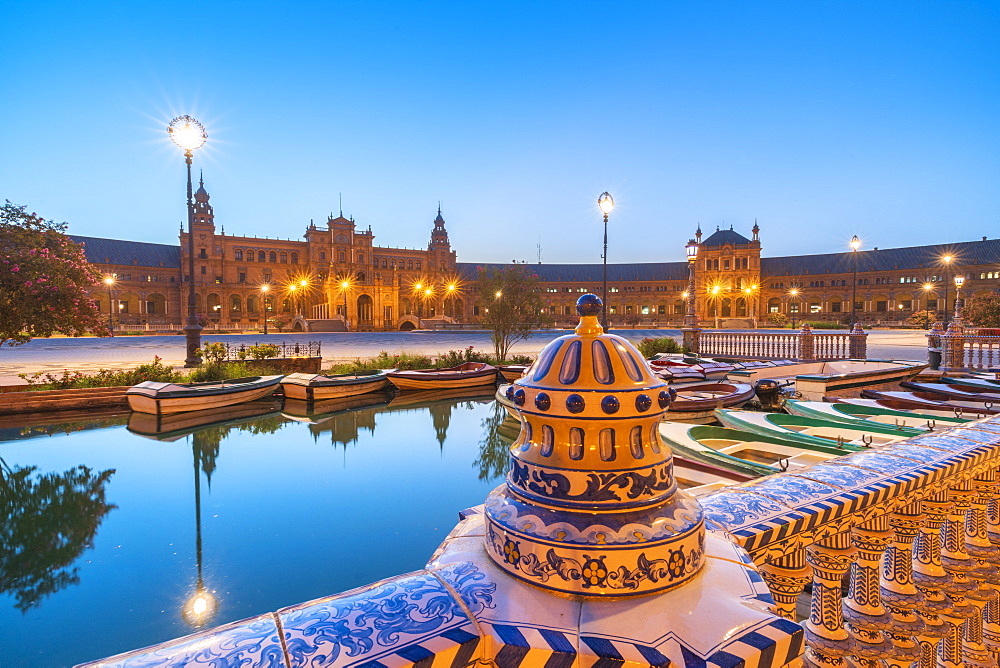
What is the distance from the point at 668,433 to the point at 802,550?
6.51 metres

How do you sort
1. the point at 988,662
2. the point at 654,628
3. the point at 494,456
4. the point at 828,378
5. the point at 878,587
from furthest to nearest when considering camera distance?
the point at 828,378 → the point at 494,456 → the point at 988,662 → the point at 878,587 → the point at 654,628

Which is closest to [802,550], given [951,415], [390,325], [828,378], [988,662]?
[988,662]

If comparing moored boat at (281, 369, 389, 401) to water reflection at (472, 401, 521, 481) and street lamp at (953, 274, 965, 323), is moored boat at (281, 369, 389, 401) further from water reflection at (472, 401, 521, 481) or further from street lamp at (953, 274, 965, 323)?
street lamp at (953, 274, 965, 323)

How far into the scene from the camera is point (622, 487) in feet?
3.50

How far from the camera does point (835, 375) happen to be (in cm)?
1230

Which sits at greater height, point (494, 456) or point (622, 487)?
point (622, 487)

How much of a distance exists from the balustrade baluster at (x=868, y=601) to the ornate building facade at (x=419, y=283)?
5601 centimetres

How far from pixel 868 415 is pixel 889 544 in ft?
23.3

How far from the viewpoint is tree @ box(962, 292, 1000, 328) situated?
2720 centimetres

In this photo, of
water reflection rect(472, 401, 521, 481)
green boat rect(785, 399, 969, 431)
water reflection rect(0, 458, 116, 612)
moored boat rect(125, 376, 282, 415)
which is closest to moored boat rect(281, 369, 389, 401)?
moored boat rect(125, 376, 282, 415)

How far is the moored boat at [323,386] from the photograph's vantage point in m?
15.6

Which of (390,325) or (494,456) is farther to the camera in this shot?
(390,325)

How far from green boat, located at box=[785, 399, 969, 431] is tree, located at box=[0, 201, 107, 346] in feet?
53.0

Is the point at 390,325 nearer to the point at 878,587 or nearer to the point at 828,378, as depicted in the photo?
the point at 828,378
